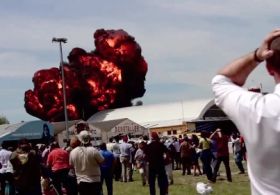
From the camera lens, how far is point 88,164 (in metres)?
10.8

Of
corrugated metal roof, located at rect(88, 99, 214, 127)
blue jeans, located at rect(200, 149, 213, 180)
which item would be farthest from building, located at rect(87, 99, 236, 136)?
blue jeans, located at rect(200, 149, 213, 180)

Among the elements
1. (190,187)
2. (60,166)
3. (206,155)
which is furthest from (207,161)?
(60,166)

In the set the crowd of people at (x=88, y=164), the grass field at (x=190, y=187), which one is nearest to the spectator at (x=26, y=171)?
the crowd of people at (x=88, y=164)

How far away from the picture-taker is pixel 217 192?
1631cm

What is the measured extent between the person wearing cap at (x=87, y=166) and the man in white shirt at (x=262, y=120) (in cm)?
823

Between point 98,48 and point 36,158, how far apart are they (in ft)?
208

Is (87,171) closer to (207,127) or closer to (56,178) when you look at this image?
(56,178)

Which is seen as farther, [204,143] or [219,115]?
[219,115]

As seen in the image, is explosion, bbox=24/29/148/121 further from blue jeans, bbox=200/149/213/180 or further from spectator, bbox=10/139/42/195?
spectator, bbox=10/139/42/195

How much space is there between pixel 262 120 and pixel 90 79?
233 ft

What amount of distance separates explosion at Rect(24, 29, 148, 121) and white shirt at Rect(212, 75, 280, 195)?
6855cm

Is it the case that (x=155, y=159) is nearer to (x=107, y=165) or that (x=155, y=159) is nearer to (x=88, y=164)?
(x=107, y=165)

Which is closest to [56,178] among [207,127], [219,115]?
[207,127]

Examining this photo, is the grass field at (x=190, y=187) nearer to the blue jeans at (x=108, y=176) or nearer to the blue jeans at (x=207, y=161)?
the blue jeans at (x=207, y=161)
